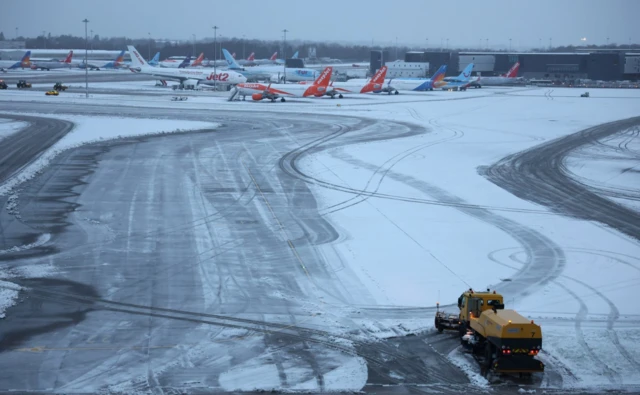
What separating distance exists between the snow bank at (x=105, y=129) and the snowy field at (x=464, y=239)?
0.17m

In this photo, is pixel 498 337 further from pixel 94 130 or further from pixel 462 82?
pixel 462 82

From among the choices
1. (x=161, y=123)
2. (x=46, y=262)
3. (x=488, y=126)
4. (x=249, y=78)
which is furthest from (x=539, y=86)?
(x=46, y=262)

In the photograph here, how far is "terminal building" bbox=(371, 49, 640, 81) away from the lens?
574ft

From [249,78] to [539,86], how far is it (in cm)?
6898

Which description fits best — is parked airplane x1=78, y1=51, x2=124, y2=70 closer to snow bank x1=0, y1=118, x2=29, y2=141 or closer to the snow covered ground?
the snow covered ground

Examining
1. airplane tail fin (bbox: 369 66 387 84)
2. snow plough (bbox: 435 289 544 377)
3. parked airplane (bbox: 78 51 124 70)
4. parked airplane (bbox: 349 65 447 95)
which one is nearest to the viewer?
snow plough (bbox: 435 289 544 377)

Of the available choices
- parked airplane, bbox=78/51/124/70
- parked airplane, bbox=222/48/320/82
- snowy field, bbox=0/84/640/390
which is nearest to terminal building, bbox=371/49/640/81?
parked airplane, bbox=222/48/320/82

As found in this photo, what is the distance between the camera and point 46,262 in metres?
24.1

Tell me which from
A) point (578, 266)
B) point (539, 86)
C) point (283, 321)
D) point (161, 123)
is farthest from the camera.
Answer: point (539, 86)

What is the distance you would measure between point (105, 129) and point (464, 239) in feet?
128

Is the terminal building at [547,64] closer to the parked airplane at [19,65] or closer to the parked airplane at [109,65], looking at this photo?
the parked airplane at [109,65]

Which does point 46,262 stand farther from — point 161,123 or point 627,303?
point 161,123

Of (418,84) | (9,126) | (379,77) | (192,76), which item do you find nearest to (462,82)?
(418,84)

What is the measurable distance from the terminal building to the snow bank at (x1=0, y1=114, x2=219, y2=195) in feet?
379
